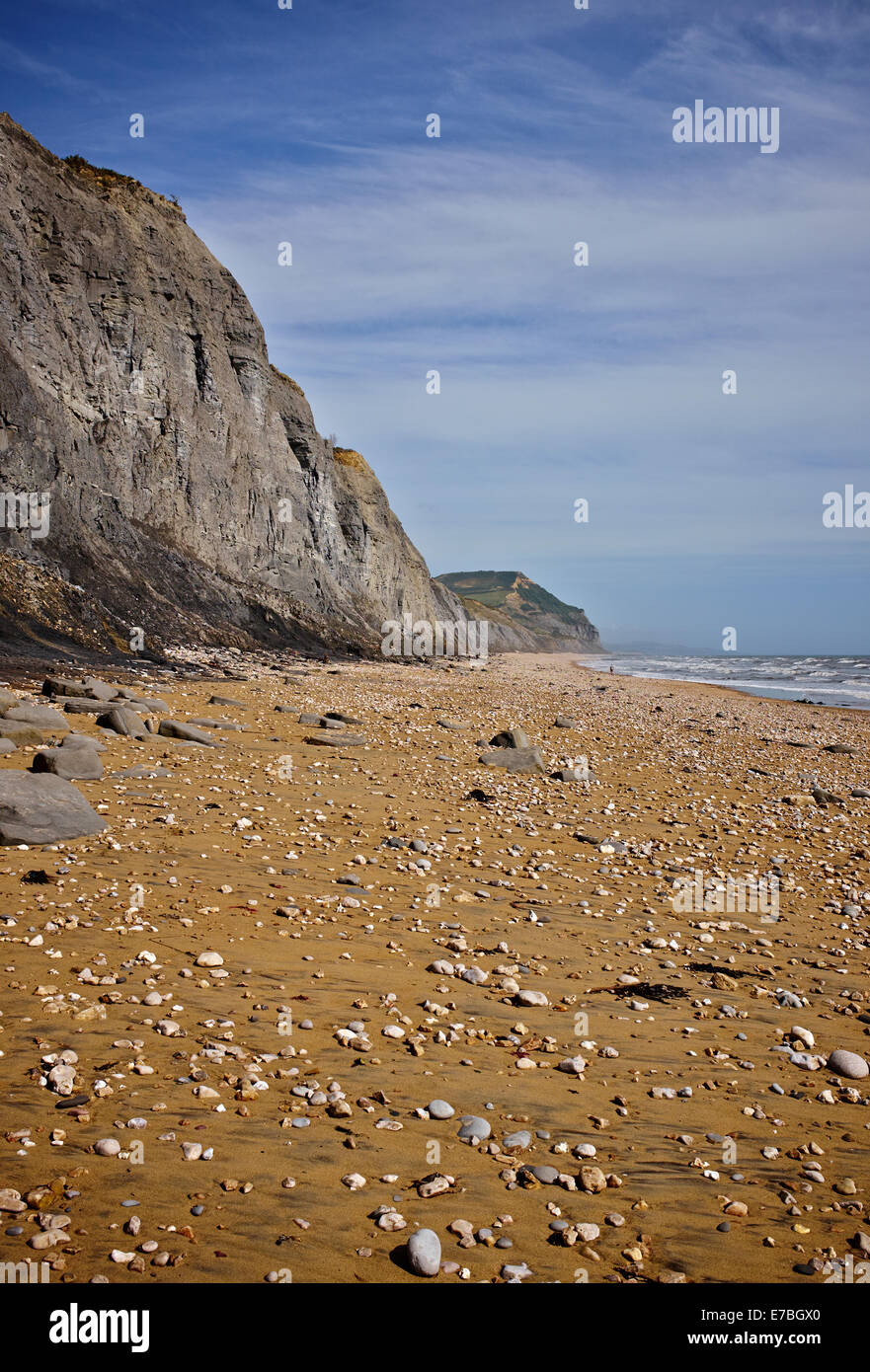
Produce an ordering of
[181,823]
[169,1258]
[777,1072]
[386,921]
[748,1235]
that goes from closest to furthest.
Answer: [169,1258], [748,1235], [777,1072], [386,921], [181,823]

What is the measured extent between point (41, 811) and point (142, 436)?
3859 cm

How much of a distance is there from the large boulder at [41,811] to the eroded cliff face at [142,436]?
63.0 ft

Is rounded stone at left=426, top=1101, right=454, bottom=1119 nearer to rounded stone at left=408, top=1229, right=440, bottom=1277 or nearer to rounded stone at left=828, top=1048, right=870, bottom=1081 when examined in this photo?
rounded stone at left=408, top=1229, right=440, bottom=1277

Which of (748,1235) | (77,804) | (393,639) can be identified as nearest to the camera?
(748,1235)

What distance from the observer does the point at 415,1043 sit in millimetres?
5559

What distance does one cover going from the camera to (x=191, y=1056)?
503 cm

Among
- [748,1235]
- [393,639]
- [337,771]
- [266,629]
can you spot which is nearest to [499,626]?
[393,639]

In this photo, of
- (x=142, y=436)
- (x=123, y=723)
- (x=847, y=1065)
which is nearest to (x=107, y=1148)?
(x=847, y=1065)

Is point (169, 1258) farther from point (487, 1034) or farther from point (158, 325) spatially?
point (158, 325)

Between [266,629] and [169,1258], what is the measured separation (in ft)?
145

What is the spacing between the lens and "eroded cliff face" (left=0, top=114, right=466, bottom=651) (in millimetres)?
31438

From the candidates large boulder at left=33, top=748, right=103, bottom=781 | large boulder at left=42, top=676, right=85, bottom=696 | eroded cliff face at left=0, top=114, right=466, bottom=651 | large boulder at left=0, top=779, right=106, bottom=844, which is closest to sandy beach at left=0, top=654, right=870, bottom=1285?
large boulder at left=0, top=779, right=106, bottom=844

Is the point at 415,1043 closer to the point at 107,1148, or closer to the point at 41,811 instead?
the point at 107,1148

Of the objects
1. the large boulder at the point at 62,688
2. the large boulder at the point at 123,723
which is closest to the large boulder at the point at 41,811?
the large boulder at the point at 123,723
